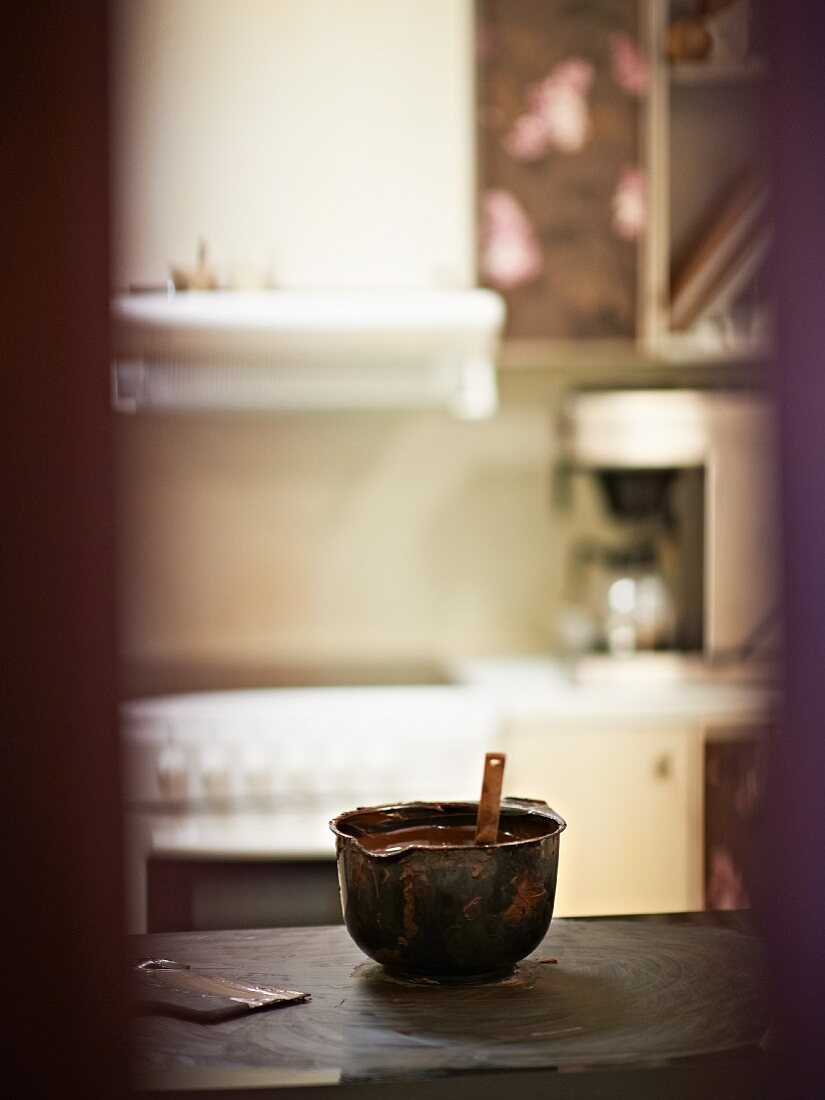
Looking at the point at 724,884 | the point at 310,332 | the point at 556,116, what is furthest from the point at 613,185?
the point at 724,884

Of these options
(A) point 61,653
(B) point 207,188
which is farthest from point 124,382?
(A) point 61,653

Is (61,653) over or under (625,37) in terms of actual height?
under

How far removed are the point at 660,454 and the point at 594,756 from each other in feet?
2.08

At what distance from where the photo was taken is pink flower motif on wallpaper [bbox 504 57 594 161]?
8.25 ft

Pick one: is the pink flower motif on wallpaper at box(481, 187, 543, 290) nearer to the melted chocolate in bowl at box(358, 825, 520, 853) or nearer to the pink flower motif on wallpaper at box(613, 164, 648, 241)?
the pink flower motif on wallpaper at box(613, 164, 648, 241)

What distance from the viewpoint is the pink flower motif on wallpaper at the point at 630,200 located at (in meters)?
2.56

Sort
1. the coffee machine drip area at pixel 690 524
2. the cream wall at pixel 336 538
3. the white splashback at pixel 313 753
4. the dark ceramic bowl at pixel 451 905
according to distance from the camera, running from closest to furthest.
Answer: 1. the dark ceramic bowl at pixel 451 905
2. the white splashback at pixel 313 753
3. the coffee machine drip area at pixel 690 524
4. the cream wall at pixel 336 538

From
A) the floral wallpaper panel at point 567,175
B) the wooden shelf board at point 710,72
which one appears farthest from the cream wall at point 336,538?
the wooden shelf board at point 710,72

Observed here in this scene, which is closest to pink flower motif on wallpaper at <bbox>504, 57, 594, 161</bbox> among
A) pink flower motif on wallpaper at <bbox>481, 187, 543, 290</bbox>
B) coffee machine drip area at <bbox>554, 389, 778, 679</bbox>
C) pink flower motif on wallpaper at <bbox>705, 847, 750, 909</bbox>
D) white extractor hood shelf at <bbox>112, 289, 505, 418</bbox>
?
pink flower motif on wallpaper at <bbox>481, 187, 543, 290</bbox>

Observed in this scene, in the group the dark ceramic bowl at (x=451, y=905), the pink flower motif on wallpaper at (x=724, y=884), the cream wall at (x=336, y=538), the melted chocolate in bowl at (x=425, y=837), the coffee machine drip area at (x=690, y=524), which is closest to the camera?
the dark ceramic bowl at (x=451, y=905)

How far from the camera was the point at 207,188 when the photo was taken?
7.91 feet

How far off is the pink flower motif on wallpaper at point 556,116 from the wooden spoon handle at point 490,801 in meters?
1.95

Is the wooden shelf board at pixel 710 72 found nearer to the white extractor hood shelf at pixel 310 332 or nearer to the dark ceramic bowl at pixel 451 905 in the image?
the white extractor hood shelf at pixel 310 332

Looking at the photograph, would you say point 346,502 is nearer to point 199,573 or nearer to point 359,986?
point 199,573
